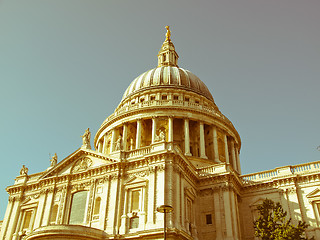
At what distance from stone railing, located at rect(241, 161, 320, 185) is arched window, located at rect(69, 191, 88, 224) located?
62.9 ft

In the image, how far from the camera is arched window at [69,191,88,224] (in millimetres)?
35938

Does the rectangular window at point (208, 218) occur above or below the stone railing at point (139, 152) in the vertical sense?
below

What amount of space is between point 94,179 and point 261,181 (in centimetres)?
1932

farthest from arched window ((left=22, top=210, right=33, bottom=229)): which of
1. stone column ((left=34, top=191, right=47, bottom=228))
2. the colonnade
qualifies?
the colonnade

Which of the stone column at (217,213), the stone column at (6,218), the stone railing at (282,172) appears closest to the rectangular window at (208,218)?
the stone column at (217,213)

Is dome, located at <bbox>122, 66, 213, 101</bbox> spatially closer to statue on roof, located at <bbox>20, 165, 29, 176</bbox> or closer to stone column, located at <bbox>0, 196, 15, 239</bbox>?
statue on roof, located at <bbox>20, 165, 29, 176</bbox>

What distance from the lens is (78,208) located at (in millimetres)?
36812

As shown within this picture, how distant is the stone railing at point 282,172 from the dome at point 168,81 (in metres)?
22.0

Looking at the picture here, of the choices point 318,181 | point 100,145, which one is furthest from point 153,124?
point 318,181

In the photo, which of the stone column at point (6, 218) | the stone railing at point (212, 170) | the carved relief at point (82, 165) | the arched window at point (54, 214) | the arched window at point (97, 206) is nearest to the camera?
the arched window at point (97, 206)

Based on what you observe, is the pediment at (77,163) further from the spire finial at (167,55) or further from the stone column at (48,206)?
the spire finial at (167,55)

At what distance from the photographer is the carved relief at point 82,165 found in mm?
39031

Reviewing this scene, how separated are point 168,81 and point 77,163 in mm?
26107

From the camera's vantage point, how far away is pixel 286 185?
39594 mm
